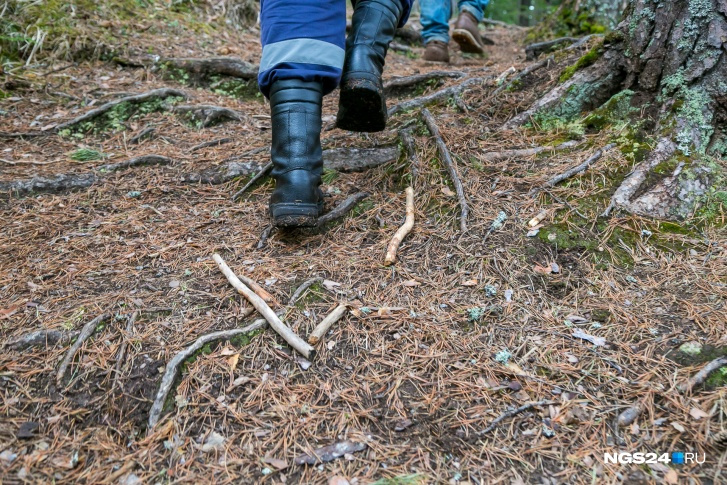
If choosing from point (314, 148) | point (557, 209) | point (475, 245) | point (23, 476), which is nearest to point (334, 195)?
point (314, 148)

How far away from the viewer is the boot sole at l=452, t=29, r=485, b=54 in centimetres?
559

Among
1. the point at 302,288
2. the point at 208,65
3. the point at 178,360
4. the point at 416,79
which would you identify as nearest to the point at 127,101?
the point at 208,65

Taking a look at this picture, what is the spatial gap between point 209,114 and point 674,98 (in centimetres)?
337

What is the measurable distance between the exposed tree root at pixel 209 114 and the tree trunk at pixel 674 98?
2912 mm

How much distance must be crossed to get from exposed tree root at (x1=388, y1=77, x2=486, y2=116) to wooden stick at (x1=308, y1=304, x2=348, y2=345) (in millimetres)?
2009

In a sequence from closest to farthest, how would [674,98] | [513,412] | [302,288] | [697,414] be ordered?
[697,414], [513,412], [302,288], [674,98]

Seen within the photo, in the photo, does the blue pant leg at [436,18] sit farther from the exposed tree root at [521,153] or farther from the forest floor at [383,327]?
the exposed tree root at [521,153]

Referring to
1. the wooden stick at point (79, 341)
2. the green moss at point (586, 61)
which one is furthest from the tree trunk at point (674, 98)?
the wooden stick at point (79, 341)

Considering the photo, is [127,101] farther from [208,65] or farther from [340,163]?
[340,163]

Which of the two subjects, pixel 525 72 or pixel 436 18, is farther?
pixel 436 18

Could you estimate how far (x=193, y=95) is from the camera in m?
4.29

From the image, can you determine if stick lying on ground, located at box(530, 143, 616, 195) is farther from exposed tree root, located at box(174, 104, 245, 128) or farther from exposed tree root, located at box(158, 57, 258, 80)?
exposed tree root, located at box(158, 57, 258, 80)

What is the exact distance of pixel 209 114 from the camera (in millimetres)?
3982

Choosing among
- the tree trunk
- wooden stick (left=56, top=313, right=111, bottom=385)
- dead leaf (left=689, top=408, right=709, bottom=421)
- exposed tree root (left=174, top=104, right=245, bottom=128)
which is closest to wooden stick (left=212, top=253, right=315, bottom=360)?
wooden stick (left=56, top=313, right=111, bottom=385)
